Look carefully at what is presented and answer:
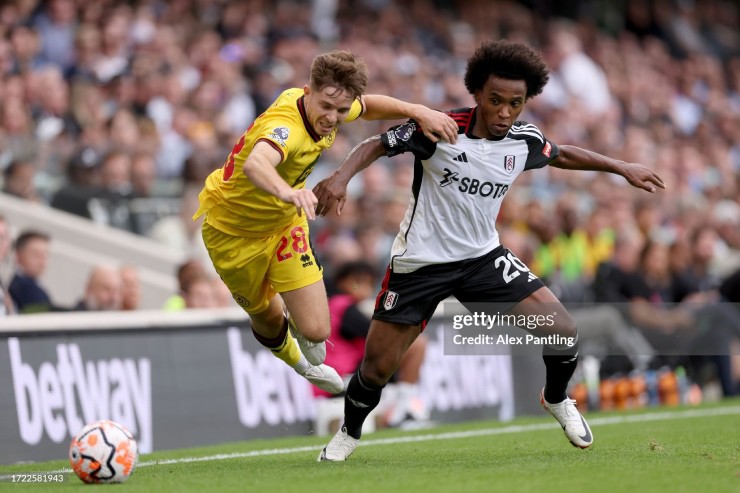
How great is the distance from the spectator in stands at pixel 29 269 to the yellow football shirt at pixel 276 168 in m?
3.36

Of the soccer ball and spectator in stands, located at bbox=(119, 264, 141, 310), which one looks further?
spectator in stands, located at bbox=(119, 264, 141, 310)

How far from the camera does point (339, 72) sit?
7836 mm

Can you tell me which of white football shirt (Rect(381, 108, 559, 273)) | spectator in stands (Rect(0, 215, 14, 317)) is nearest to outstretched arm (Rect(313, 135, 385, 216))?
white football shirt (Rect(381, 108, 559, 273))

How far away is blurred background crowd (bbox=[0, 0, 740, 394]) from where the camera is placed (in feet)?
46.5

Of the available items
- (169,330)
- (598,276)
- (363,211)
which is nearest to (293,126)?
(169,330)

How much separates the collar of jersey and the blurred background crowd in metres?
4.19

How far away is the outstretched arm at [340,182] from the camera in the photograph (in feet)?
25.0

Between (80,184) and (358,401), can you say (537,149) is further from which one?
(80,184)

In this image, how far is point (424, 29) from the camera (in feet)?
75.0

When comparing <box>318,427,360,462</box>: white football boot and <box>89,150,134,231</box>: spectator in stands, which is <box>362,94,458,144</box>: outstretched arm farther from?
<box>89,150,134,231</box>: spectator in stands

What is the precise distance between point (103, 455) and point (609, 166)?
3.72 meters

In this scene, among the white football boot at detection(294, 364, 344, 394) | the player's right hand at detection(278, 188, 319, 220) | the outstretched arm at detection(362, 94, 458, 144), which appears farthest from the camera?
the white football boot at detection(294, 364, 344, 394)

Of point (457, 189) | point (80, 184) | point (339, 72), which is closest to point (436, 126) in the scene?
point (457, 189)

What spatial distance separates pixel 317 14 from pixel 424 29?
2.62 metres
